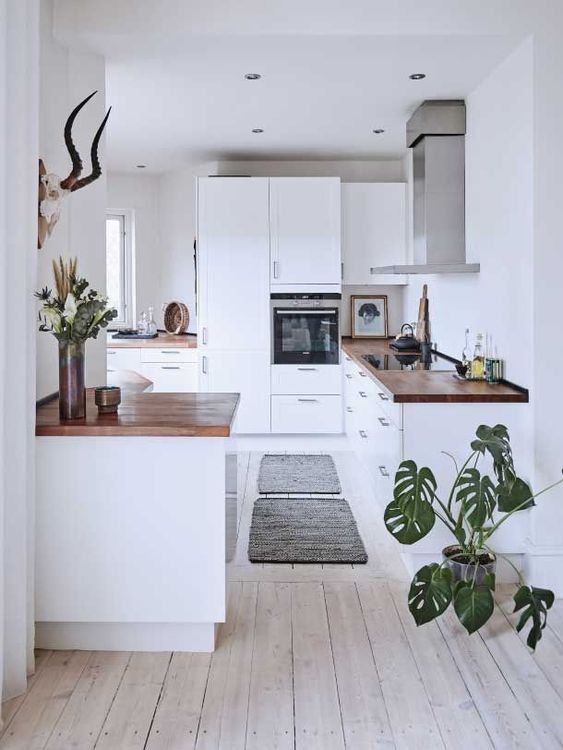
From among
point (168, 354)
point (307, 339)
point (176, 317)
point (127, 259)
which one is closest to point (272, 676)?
point (307, 339)

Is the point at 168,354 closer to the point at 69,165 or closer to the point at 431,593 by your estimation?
the point at 69,165

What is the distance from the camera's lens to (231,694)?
250cm

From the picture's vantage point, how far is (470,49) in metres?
3.53

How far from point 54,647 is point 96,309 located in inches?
47.2

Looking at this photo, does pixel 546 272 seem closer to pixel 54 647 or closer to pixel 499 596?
pixel 499 596

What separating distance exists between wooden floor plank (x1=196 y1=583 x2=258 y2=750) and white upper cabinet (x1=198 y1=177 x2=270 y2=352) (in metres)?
3.34

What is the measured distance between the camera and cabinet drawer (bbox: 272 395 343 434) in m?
6.27

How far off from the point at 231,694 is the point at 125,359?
14.2 ft

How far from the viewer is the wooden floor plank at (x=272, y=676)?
2.27 m

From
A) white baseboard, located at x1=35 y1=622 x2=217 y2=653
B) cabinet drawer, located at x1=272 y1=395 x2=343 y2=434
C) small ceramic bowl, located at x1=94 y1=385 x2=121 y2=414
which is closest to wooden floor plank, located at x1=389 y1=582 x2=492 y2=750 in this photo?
white baseboard, located at x1=35 y1=622 x2=217 y2=653

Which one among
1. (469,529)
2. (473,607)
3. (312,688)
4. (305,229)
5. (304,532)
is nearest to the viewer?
(312,688)

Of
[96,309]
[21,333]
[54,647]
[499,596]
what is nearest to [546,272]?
[499,596]

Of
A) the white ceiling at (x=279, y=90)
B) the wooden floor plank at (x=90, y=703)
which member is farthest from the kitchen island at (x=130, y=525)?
the white ceiling at (x=279, y=90)

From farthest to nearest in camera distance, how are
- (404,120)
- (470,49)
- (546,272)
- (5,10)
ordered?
(404,120)
(470,49)
(546,272)
(5,10)
